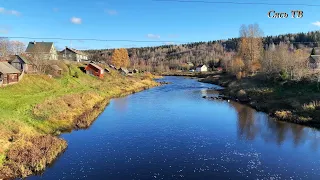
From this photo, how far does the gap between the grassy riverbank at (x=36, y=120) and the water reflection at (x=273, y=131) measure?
60.2ft

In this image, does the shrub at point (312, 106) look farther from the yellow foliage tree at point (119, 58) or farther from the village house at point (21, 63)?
the yellow foliage tree at point (119, 58)

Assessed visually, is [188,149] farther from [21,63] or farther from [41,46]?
[41,46]

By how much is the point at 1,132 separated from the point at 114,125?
1280 cm

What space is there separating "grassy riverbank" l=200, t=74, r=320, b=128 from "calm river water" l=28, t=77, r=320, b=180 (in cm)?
223

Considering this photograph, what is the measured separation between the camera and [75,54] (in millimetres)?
101812

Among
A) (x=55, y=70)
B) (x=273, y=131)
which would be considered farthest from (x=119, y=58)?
(x=273, y=131)

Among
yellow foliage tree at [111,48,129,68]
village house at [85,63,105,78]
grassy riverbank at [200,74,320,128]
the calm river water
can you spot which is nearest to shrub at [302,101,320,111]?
grassy riverbank at [200,74,320,128]

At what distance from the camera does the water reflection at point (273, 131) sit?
2783cm

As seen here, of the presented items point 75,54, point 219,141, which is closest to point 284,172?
point 219,141

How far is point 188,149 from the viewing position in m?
25.0

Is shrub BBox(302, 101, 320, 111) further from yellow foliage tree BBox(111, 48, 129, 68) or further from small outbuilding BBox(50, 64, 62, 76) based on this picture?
yellow foliage tree BBox(111, 48, 129, 68)

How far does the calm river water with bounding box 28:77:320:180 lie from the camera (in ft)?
65.5

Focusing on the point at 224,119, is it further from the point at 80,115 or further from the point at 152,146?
the point at 80,115

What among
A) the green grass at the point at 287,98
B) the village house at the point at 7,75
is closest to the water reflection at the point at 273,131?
the green grass at the point at 287,98
